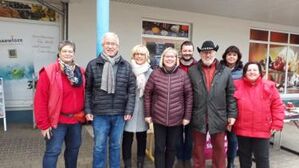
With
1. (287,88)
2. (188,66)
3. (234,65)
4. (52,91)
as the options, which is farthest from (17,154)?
(287,88)

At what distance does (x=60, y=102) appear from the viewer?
2.82m

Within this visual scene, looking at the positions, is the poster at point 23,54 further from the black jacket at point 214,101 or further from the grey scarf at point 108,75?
the black jacket at point 214,101

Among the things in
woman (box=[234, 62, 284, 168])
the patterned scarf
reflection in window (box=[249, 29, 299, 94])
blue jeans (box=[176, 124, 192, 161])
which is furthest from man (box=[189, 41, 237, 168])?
reflection in window (box=[249, 29, 299, 94])

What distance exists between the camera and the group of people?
9.64 feet

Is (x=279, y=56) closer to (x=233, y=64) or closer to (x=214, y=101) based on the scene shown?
(x=233, y=64)

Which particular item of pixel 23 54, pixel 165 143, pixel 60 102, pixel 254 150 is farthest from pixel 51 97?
pixel 23 54

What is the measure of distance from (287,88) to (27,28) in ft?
27.9

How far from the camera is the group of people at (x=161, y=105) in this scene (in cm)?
294

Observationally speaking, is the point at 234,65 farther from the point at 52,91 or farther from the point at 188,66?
the point at 52,91

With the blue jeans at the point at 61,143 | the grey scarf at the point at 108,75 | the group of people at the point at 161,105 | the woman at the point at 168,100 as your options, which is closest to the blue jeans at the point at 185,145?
the group of people at the point at 161,105

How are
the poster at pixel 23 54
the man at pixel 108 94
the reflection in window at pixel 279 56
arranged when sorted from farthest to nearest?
the reflection in window at pixel 279 56 → the poster at pixel 23 54 → the man at pixel 108 94

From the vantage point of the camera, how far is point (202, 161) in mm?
3383

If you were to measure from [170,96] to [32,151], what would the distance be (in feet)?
8.66

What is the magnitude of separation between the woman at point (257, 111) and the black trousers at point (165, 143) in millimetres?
708
